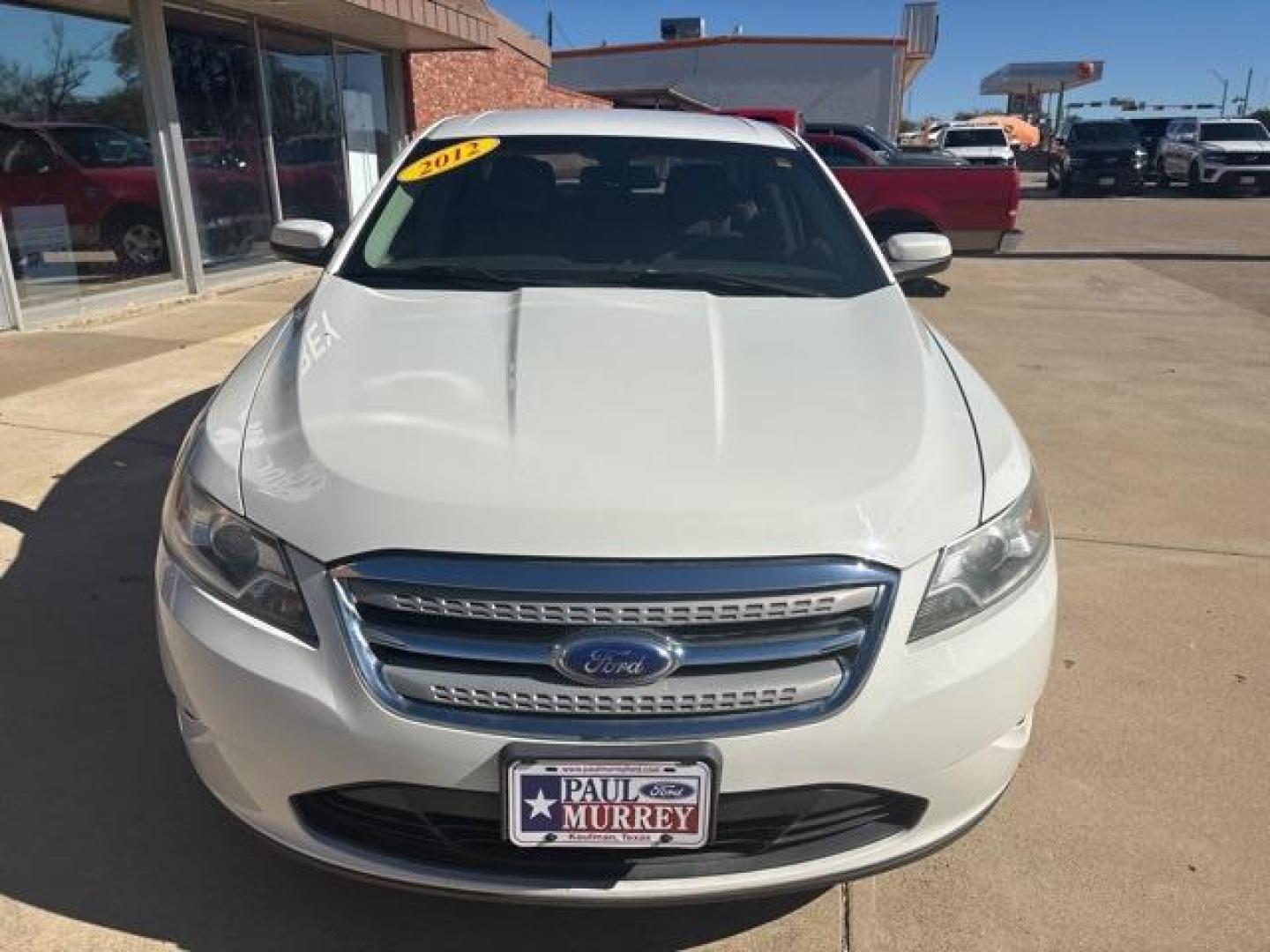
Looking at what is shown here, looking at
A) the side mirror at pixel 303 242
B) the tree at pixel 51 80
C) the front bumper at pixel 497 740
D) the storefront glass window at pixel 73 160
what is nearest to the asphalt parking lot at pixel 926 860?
the front bumper at pixel 497 740

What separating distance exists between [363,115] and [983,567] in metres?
12.6

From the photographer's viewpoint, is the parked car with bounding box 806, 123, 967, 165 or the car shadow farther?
the parked car with bounding box 806, 123, 967, 165

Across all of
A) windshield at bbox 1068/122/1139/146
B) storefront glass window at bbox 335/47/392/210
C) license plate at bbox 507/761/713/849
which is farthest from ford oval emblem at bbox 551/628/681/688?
windshield at bbox 1068/122/1139/146

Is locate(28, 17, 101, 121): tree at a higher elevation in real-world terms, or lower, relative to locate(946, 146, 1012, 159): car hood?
higher

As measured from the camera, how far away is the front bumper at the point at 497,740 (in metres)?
1.75

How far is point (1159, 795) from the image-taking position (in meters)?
2.62

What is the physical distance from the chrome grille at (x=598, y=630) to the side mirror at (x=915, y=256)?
7.06 feet

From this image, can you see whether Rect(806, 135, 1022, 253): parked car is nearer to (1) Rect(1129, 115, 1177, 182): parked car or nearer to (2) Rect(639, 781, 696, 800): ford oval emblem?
(2) Rect(639, 781, 696, 800): ford oval emblem

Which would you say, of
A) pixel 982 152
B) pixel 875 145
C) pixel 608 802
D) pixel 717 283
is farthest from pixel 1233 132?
pixel 608 802

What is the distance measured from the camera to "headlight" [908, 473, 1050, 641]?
1.88 meters

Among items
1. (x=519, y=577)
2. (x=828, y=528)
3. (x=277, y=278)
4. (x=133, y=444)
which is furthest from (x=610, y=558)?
(x=277, y=278)

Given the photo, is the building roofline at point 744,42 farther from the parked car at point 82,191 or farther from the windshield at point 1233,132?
the parked car at point 82,191

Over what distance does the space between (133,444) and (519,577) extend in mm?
4090

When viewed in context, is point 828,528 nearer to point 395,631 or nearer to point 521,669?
point 521,669
